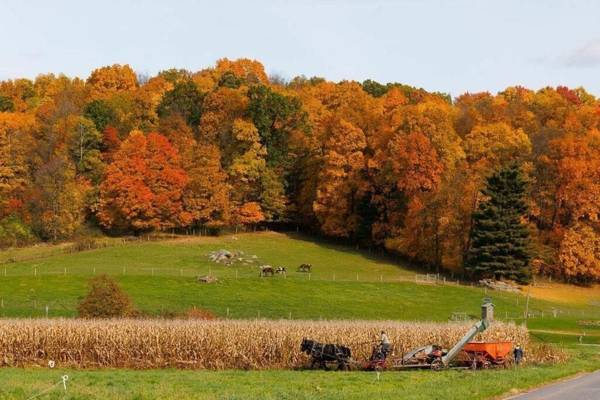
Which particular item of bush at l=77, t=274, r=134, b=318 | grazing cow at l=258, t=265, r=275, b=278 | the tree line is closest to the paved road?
bush at l=77, t=274, r=134, b=318

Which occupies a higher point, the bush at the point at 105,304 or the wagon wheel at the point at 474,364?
the wagon wheel at the point at 474,364

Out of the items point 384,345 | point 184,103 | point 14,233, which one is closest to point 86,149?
point 184,103

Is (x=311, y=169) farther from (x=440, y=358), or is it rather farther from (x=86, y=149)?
(x=440, y=358)

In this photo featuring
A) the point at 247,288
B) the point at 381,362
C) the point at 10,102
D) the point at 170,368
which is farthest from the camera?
the point at 10,102

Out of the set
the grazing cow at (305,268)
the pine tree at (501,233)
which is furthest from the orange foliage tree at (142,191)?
the pine tree at (501,233)

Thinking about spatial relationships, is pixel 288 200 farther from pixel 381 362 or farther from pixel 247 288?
pixel 381 362

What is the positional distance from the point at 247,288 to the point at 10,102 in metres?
74.2

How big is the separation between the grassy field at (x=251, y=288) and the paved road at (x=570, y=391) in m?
30.0

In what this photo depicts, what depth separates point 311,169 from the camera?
103m

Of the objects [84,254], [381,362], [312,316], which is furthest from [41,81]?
[381,362]

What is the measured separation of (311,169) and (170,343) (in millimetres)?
66178

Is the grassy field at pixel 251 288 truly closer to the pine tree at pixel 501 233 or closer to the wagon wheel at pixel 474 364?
the pine tree at pixel 501 233

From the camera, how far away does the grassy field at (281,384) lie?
76.7ft

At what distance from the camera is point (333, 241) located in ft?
330
